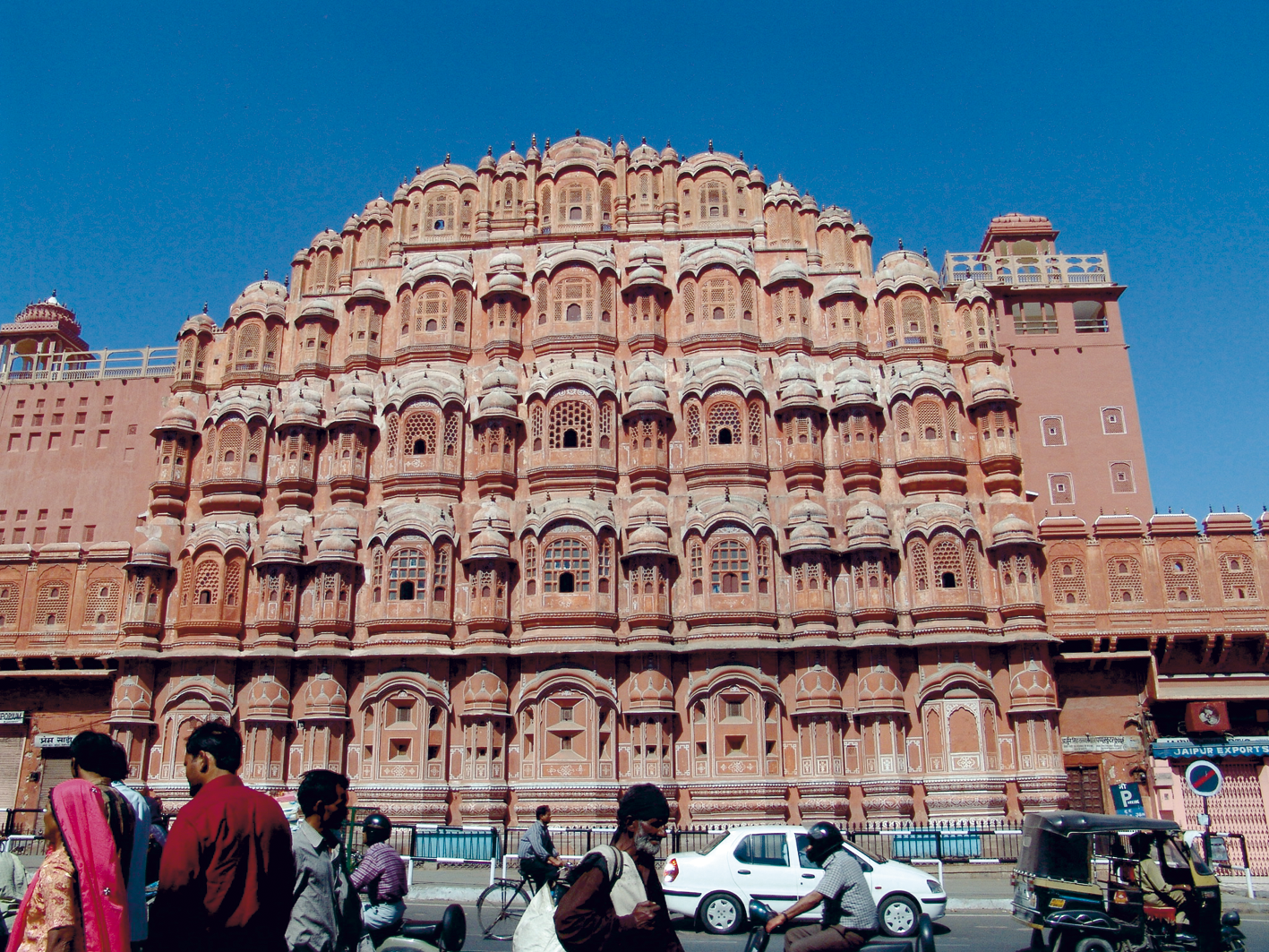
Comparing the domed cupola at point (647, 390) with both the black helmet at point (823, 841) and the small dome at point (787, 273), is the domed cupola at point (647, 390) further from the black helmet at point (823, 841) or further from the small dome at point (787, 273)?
the black helmet at point (823, 841)

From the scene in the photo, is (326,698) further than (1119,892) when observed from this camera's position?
Yes

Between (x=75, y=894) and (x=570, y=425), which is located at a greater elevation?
(x=570, y=425)

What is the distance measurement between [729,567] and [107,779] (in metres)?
22.7

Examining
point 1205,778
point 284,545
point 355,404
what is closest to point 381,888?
point 1205,778

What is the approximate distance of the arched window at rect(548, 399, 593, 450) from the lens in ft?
96.1

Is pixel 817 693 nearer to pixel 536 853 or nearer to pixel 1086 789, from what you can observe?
pixel 1086 789

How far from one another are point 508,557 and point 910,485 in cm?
1138

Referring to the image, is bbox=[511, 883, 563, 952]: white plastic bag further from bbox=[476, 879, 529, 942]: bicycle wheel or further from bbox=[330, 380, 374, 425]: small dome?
bbox=[330, 380, 374, 425]: small dome

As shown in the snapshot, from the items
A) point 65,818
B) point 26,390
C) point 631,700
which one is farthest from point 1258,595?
point 26,390

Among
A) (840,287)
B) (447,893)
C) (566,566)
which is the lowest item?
(447,893)

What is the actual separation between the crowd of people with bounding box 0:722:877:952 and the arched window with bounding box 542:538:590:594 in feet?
68.6

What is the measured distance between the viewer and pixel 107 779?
5.54 metres

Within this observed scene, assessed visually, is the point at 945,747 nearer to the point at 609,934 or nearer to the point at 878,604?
the point at 878,604

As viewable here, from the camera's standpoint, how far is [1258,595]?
27.6 meters
